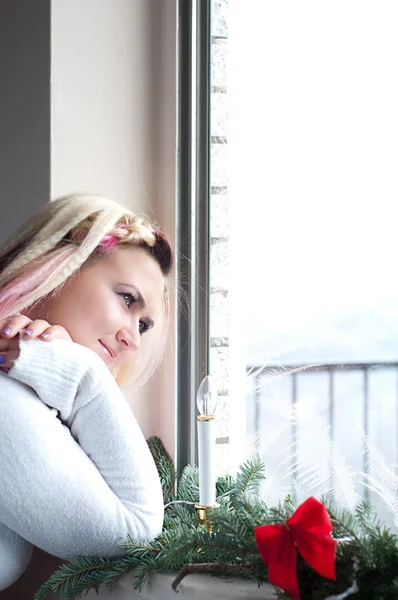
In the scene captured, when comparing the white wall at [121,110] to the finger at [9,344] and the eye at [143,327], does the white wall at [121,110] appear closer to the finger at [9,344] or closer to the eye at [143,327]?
the eye at [143,327]

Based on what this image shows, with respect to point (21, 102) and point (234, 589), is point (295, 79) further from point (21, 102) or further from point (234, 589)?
point (234, 589)

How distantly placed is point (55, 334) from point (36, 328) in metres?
0.03

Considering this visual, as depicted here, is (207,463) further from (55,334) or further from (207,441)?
(55,334)

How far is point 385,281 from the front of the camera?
35.5 inches

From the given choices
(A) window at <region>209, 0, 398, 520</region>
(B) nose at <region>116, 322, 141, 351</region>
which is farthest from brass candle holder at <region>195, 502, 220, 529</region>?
(B) nose at <region>116, 322, 141, 351</region>

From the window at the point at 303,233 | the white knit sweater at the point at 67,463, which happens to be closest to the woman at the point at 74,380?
the white knit sweater at the point at 67,463

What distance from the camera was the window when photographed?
2.99ft

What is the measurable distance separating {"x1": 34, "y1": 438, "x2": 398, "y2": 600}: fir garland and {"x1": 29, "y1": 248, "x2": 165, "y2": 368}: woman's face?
0.96ft

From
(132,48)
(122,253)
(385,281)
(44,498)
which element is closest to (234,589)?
(44,498)

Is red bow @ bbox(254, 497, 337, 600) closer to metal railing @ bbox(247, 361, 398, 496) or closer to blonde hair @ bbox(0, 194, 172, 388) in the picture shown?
metal railing @ bbox(247, 361, 398, 496)

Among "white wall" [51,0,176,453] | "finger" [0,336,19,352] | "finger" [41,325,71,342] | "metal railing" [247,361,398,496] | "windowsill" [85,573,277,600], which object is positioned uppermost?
"white wall" [51,0,176,453]

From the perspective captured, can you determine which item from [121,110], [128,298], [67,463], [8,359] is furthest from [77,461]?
[121,110]

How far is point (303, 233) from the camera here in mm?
1059

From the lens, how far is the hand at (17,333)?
1010 millimetres
